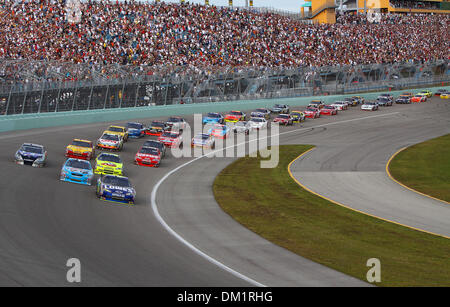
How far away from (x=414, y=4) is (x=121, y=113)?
4061 inches

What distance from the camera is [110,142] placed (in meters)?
38.8

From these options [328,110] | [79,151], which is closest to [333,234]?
[79,151]

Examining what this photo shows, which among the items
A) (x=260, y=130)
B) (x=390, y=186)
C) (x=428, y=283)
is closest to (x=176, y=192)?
(x=390, y=186)

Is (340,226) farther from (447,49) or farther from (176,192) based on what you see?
(447,49)

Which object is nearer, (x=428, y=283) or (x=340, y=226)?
(x=428, y=283)

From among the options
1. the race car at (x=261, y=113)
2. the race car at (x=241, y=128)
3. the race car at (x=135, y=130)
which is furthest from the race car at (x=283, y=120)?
the race car at (x=135, y=130)

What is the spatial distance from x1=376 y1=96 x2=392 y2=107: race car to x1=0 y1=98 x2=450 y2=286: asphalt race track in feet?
105

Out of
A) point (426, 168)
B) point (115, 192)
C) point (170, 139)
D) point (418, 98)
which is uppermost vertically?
point (418, 98)

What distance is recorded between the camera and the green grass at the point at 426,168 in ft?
110

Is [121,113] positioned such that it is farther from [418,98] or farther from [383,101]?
[418,98]

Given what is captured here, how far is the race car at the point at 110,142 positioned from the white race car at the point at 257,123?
51.9 ft

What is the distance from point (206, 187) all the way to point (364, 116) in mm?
37826

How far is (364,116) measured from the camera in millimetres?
66438

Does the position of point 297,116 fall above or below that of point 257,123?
above
